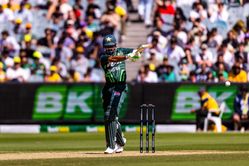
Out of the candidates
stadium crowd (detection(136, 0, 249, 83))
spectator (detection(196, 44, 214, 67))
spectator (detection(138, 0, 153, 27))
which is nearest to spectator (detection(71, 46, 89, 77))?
stadium crowd (detection(136, 0, 249, 83))

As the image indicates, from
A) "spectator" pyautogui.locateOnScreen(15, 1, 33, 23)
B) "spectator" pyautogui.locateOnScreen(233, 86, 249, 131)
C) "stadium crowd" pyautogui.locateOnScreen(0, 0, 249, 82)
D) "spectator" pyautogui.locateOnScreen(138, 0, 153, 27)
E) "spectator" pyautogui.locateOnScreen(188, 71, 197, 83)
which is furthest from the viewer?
"spectator" pyautogui.locateOnScreen(15, 1, 33, 23)

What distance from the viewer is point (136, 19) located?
33.8 m

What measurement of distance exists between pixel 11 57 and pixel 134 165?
695 inches

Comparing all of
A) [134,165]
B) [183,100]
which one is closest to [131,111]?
[183,100]

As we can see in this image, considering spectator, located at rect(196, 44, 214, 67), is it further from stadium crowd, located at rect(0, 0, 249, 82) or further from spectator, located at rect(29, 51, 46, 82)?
spectator, located at rect(29, 51, 46, 82)

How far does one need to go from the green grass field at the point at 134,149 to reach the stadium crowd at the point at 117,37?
4747 mm

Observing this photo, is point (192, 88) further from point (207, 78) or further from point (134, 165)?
point (134, 165)

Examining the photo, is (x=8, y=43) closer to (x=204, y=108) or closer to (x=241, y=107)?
(x=204, y=108)

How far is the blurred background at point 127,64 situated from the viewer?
2978cm

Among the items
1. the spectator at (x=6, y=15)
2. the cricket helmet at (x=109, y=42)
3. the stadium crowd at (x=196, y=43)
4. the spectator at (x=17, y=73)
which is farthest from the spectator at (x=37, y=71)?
the cricket helmet at (x=109, y=42)

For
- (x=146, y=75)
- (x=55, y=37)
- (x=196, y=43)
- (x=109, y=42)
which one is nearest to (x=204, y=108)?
(x=146, y=75)

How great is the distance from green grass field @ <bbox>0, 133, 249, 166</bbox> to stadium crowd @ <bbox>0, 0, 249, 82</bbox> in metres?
4.75

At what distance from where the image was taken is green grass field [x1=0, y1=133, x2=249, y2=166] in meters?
16.1

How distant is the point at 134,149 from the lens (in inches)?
784
